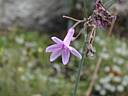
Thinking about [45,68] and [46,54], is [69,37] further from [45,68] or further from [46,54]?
[46,54]

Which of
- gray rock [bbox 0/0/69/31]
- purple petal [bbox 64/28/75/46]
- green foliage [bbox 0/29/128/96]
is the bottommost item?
green foliage [bbox 0/29/128/96]

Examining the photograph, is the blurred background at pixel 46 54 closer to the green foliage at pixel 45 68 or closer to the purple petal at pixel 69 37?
the green foliage at pixel 45 68

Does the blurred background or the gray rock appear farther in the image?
the gray rock

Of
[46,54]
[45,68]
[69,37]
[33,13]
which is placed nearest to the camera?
[69,37]

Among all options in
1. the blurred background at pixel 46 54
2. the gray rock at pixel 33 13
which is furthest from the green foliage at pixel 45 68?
the gray rock at pixel 33 13

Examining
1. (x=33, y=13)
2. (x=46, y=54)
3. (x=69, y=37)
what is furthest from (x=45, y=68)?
(x=69, y=37)

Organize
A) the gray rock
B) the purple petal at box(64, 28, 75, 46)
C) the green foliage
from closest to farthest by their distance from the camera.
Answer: the purple petal at box(64, 28, 75, 46), the green foliage, the gray rock

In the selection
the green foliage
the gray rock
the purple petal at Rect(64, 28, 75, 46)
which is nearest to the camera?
the purple petal at Rect(64, 28, 75, 46)

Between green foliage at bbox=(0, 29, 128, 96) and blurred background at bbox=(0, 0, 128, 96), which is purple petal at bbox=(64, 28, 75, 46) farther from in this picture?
green foliage at bbox=(0, 29, 128, 96)

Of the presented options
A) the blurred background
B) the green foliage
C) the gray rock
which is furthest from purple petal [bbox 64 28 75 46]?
the gray rock

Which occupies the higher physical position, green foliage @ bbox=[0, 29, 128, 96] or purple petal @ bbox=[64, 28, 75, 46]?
purple petal @ bbox=[64, 28, 75, 46]
